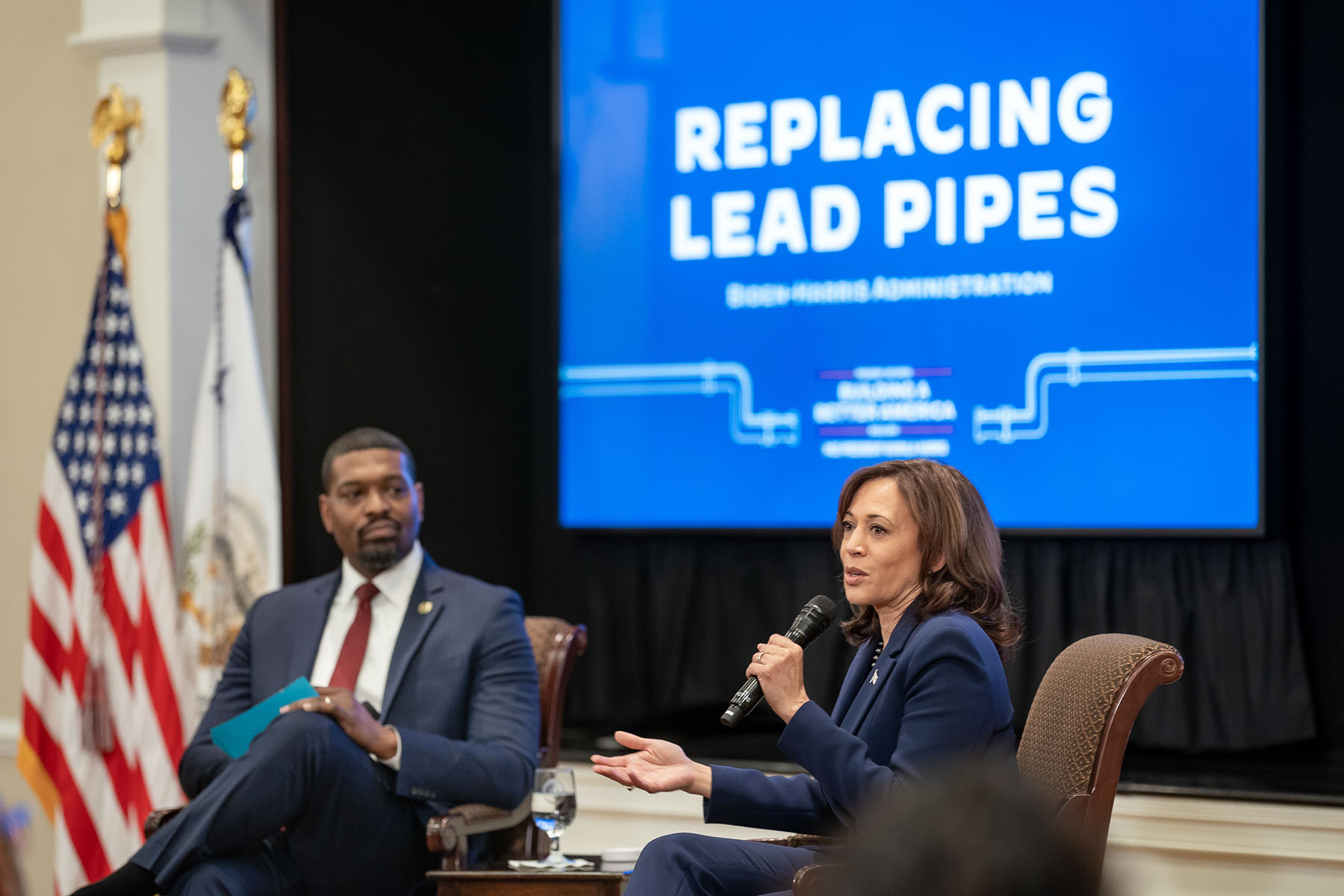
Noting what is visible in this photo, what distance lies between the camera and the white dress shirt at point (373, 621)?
3406mm

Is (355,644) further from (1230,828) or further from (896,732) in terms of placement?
(1230,828)

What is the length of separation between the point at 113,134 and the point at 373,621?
2047 mm

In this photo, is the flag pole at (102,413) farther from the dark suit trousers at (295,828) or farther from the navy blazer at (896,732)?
the navy blazer at (896,732)

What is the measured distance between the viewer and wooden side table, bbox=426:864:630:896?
284 cm

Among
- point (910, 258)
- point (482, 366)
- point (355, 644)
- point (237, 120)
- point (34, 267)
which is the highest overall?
point (237, 120)

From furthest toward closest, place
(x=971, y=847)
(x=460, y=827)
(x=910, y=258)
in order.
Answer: (x=910, y=258)
(x=460, y=827)
(x=971, y=847)

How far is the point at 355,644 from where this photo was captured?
342 centimetres

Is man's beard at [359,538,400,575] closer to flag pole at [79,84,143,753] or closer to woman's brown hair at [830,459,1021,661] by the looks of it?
woman's brown hair at [830,459,1021,661]

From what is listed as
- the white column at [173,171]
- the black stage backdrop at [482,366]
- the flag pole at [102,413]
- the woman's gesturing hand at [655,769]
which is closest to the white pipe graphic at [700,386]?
the black stage backdrop at [482,366]

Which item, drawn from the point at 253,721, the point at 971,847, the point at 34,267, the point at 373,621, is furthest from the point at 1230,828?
the point at 34,267

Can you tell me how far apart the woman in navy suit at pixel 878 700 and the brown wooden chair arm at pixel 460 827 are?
632mm

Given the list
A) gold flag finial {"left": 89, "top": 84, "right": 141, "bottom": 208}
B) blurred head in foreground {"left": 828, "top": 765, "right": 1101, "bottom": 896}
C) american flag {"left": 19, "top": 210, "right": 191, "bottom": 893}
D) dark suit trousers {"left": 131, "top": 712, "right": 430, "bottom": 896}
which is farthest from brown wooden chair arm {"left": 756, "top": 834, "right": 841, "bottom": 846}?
gold flag finial {"left": 89, "top": 84, "right": 141, "bottom": 208}

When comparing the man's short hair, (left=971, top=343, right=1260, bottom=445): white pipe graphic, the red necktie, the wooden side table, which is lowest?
the wooden side table

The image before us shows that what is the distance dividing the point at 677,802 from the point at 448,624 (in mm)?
1316
